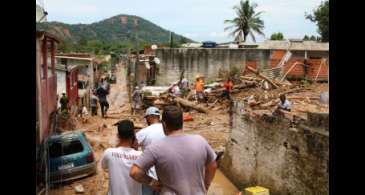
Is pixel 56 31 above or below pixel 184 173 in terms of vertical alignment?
Result: above

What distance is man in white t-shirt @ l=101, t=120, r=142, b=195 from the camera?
12.0 ft

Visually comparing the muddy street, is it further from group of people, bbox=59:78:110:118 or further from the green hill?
the green hill

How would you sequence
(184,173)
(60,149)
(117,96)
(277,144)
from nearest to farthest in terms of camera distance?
(184,173), (277,144), (60,149), (117,96)

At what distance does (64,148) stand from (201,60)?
18.9 meters

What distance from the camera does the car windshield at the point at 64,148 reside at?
9797mm

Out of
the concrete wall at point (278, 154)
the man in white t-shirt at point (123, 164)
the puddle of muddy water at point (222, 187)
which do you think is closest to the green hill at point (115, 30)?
the puddle of muddy water at point (222, 187)

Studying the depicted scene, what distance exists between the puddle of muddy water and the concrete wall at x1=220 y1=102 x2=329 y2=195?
0.18m

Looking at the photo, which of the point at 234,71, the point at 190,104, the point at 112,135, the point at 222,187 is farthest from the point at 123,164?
the point at 234,71

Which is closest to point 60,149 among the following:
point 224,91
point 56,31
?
point 56,31
